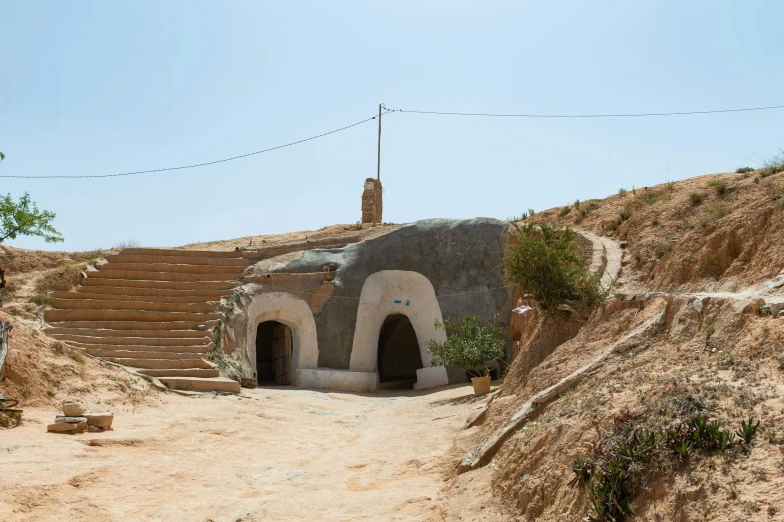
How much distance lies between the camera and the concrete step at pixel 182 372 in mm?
15148

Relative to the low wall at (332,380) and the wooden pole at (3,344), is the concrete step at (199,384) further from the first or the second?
the low wall at (332,380)

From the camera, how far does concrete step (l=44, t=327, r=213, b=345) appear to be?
16.2 meters

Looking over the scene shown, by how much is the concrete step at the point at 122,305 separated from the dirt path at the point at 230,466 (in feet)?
16.4

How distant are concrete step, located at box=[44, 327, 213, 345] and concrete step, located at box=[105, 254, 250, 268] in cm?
378

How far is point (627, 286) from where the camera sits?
14898 mm

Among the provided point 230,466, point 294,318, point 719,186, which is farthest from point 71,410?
point 719,186

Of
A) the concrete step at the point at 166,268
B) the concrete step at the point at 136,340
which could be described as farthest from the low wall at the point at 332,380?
the concrete step at the point at 166,268

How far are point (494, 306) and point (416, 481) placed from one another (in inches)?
497

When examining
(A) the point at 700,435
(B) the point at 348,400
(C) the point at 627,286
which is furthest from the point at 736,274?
(B) the point at 348,400

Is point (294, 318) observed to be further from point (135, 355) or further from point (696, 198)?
point (696, 198)

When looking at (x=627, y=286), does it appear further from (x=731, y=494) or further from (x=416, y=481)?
(x=731, y=494)

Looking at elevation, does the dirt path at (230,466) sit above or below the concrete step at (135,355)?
below

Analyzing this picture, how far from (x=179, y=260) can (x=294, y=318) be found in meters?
3.83

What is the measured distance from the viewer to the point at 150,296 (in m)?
18.7
